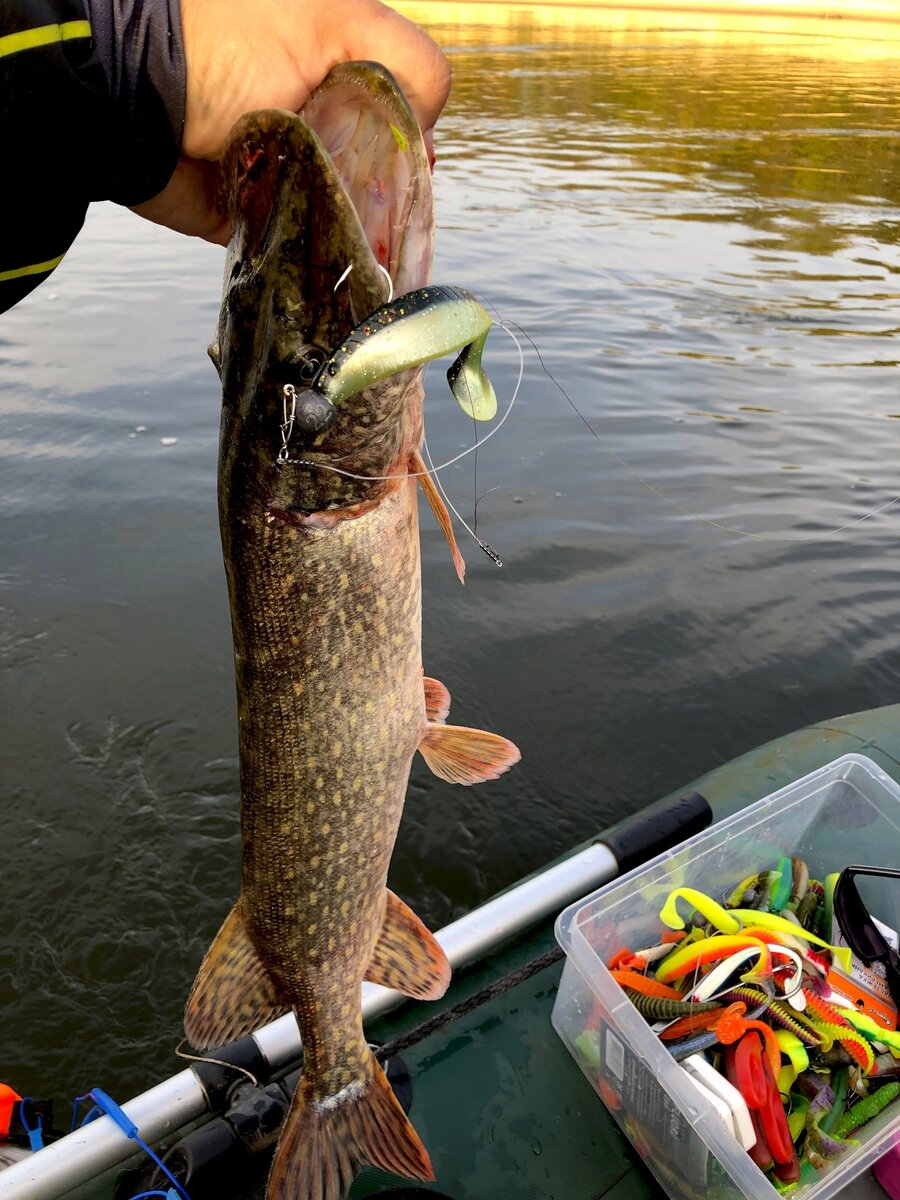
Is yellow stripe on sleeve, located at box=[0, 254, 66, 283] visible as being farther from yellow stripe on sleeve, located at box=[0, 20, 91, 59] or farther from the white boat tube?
the white boat tube

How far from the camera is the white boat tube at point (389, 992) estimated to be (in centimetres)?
176

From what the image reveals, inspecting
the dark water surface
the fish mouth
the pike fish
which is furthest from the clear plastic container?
the dark water surface

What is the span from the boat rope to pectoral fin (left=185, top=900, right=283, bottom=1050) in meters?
0.48

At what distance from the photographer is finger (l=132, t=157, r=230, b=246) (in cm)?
153

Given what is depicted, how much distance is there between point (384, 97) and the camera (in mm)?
1142

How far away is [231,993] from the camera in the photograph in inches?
67.6

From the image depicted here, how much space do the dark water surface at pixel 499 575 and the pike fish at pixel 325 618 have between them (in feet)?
5.59

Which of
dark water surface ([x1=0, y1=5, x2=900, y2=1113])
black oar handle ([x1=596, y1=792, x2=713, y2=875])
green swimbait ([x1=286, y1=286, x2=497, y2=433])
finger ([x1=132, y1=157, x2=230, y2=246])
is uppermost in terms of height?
finger ([x1=132, y1=157, x2=230, y2=246])

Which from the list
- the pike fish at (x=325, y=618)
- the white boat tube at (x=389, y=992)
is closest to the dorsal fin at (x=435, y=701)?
the pike fish at (x=325, y=618)

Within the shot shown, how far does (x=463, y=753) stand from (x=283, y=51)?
4.00 feet

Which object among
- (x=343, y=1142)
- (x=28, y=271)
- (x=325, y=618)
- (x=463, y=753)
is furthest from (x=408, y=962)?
(x=28, y=271)

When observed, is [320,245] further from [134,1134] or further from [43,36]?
[134,1134]

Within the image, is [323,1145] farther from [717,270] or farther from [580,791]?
[717,270]

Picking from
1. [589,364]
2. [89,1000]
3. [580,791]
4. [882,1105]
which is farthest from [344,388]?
[589,364]
